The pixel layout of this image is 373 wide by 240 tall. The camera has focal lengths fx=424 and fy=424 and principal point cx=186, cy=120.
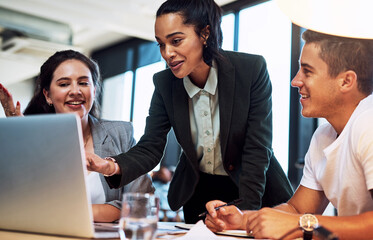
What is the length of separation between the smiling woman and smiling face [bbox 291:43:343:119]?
81cm

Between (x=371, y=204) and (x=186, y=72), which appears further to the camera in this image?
(x=186, y=72)

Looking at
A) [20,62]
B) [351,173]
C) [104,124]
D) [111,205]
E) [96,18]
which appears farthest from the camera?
[20,62]

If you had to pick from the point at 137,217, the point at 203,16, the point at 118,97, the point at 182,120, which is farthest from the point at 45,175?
the point at 118,97

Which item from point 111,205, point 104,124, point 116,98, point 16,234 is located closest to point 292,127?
point 104,124

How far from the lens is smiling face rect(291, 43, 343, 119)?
4.76ft

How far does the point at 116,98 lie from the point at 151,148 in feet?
19.5

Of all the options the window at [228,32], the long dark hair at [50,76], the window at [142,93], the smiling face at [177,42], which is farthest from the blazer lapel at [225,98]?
the window at [142,93]

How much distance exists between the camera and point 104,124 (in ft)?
6.82

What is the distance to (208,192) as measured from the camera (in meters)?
1.95

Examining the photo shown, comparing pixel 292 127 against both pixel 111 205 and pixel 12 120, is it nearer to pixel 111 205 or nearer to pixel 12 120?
pixel 111 205

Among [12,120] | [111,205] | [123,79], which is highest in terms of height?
[123,79]

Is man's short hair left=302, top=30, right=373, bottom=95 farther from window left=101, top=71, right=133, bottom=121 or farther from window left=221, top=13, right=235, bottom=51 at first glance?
window left=101, top=71, right=133, bottom=121

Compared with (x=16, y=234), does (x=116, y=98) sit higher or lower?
higher

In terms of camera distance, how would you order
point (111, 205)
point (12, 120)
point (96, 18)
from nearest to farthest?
point (12, 120) < point (111, 205) < point (96, 18)
